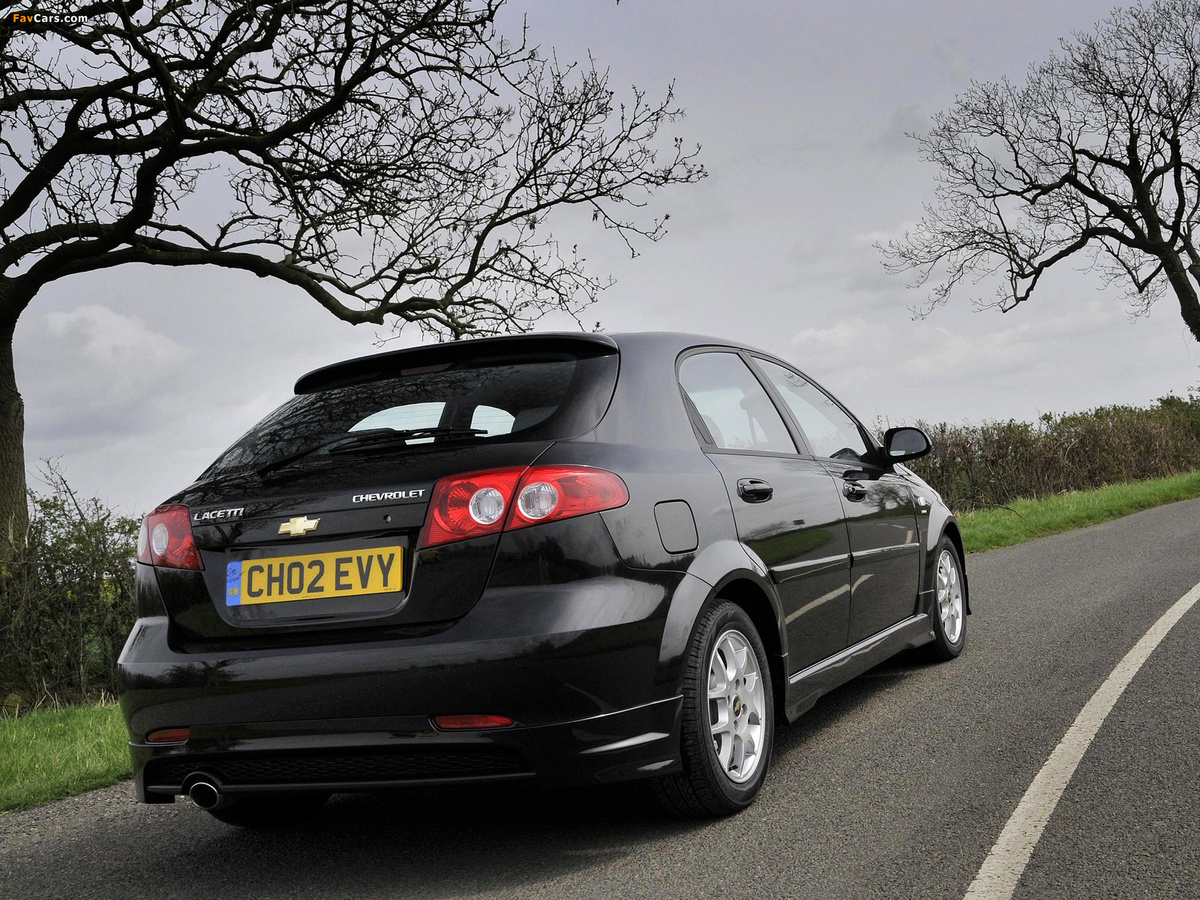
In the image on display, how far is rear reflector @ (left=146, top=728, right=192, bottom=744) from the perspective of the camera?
11.6 ft

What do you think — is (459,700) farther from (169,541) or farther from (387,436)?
(169,541)

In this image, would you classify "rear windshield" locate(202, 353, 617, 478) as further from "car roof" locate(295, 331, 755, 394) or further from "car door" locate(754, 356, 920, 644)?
"car door" locate(754, 356, 920, 644)

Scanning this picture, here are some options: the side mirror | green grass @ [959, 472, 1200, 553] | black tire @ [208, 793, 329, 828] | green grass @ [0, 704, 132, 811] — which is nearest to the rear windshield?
black tire @ [208, 793, 329, 828]

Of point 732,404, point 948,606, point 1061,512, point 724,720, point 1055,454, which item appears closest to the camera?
point 724,720

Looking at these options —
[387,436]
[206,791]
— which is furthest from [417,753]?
[387,436]

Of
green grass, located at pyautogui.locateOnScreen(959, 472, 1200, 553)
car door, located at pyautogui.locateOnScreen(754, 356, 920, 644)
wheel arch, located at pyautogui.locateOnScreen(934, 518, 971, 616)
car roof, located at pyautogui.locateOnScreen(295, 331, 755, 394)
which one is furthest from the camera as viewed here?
green grass, located at pyautogui.locateOnScreen(959, 472, 1200, 553)

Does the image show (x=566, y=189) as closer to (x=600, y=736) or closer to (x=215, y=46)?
(x=215, y=46)

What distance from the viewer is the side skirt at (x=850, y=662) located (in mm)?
4348

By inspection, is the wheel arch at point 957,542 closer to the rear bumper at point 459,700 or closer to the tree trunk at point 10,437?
the rear bumper at point 459,700

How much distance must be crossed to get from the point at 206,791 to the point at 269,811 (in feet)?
2.84

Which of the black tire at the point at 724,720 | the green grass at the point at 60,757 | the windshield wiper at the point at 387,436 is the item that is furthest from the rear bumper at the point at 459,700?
the green grass at the point at 60,757

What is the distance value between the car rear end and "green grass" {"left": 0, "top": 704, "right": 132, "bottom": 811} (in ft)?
6.23

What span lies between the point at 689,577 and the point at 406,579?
92 cm

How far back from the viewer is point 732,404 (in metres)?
4.64
